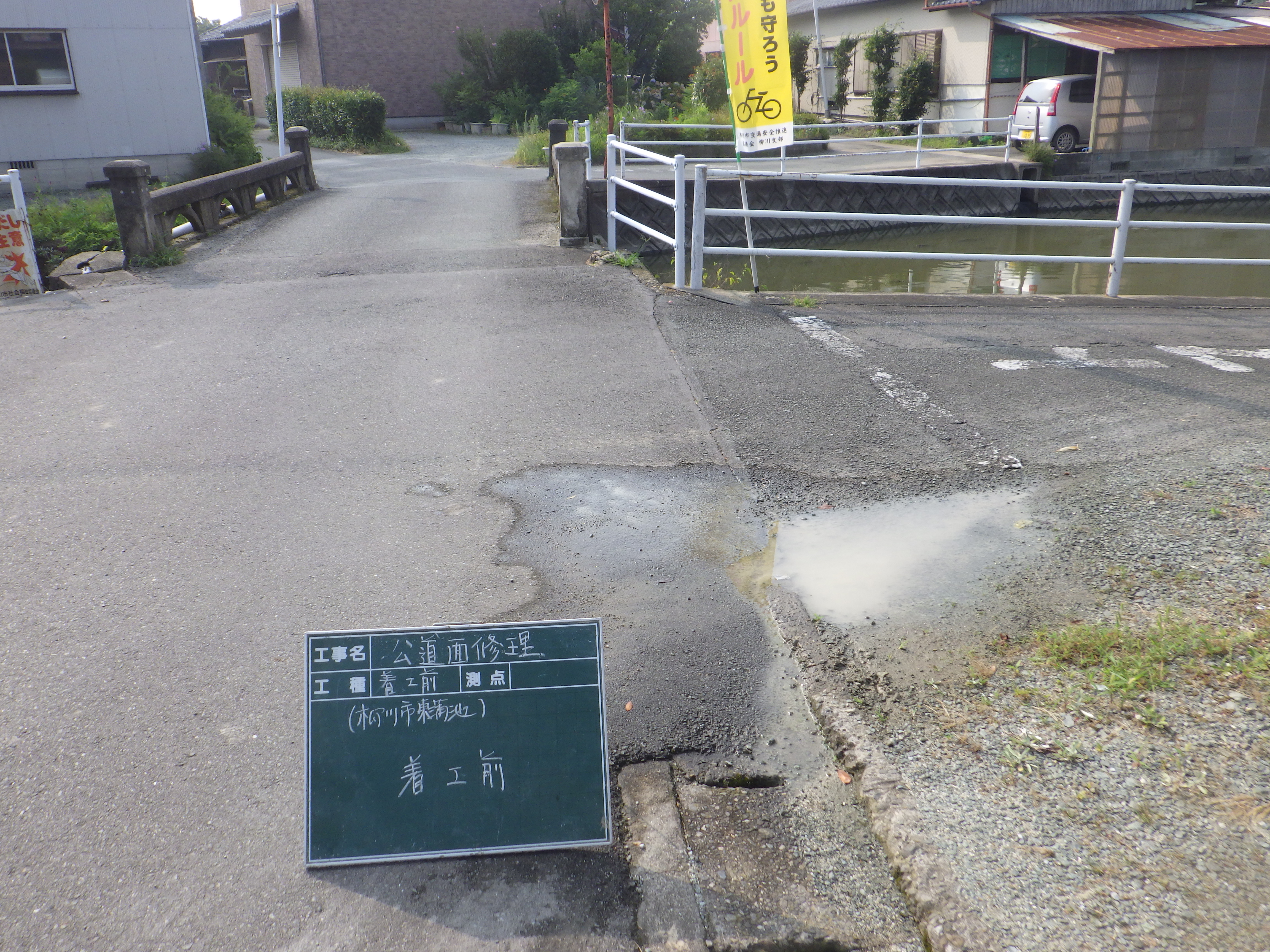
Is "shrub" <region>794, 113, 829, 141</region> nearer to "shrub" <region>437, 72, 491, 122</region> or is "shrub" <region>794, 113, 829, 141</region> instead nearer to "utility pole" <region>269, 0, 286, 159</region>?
"utility pole" <region>269, 0, 286, 159</region>

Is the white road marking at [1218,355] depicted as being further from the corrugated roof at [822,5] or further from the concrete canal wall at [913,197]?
the corrugated roof at [822,5]

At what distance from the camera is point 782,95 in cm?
911

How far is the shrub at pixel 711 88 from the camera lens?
2780 cm

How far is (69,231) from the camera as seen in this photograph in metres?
12.0

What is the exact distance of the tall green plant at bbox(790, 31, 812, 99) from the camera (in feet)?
107

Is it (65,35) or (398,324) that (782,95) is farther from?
(65,35)

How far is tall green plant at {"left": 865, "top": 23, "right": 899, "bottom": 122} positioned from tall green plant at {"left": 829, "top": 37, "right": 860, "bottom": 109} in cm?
147

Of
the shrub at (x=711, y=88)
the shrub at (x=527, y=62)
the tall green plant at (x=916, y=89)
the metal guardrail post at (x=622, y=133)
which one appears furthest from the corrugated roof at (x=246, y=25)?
the tall green plant at (x=916, y=89)

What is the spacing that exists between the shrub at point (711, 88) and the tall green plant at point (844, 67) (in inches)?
168

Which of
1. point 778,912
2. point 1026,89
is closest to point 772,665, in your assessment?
point 778,912

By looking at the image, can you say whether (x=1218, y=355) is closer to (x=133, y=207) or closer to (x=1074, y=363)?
(x=1074, y=363)

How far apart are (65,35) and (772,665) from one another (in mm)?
19036

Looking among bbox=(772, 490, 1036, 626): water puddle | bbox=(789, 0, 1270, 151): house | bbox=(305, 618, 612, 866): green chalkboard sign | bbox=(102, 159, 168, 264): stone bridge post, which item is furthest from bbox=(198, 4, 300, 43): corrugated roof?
bbox=(305, 618, 612, 866): green chalkboard sign

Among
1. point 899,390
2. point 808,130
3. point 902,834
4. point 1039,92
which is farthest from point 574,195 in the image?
point 808,130
